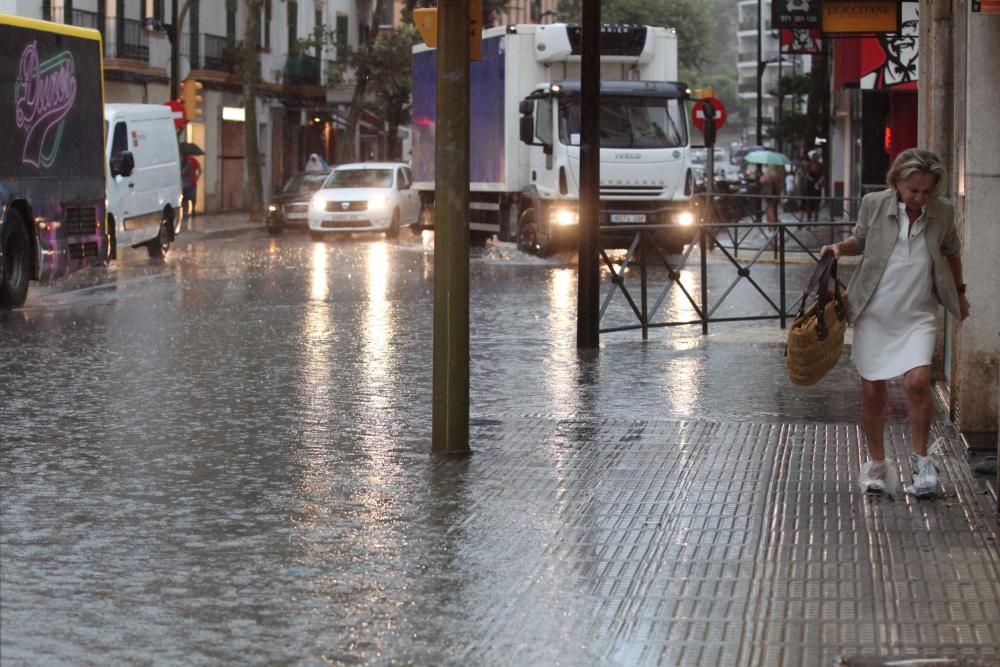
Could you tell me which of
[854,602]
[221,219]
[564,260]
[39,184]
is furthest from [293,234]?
[854,602]

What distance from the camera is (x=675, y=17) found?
103 metres

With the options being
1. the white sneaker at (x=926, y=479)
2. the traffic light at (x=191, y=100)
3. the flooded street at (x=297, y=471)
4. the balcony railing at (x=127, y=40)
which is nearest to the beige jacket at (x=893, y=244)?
the white sneaker at (x=926, y=479)

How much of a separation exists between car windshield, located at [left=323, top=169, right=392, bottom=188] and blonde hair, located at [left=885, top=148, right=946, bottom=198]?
30.3m

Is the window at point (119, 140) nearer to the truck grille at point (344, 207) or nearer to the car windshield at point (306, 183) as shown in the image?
the truck grille at point (344, 207)

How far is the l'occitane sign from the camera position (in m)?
16.8

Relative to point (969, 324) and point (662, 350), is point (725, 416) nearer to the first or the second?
point (969, 324)

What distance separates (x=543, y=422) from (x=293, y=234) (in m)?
32.5

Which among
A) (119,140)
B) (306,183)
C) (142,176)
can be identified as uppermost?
(119,140)

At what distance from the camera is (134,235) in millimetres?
28688

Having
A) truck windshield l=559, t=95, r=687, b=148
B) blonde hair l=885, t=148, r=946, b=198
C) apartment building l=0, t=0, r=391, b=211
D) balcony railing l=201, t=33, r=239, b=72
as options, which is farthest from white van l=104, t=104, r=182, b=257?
balcony railing l=201, t=33, r=239, b=72

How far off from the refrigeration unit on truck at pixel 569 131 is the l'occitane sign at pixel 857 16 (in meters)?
12.1

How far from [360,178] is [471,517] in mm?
31288

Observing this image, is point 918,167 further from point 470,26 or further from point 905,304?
point 470,26

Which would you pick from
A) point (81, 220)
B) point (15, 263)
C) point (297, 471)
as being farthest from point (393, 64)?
point (297, 471)
